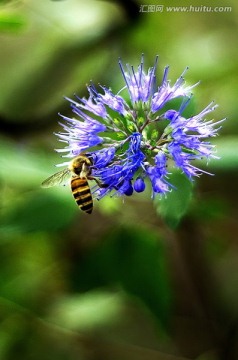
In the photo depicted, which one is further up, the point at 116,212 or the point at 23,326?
the point at 116,212

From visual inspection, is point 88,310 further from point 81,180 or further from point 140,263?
point 81,180

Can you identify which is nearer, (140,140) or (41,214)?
(140,140)

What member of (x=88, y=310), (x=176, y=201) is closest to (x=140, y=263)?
(x=88, y=310)

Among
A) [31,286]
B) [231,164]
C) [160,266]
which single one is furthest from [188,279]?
[231,164]

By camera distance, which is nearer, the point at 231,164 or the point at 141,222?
the point at 231,164

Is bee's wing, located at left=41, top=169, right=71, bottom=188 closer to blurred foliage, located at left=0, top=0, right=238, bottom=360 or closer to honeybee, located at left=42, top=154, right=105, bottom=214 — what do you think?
honeybee, located at left=42, top=154, right=105, bottom=214

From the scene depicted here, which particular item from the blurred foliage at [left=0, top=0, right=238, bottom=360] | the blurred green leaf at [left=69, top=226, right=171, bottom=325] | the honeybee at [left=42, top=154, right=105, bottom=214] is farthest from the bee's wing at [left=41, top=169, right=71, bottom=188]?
the blurred green leaf at [left=69, top=226, right=171, bottom=325]

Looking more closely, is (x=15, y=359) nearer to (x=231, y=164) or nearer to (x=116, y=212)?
(x=116, y=212)

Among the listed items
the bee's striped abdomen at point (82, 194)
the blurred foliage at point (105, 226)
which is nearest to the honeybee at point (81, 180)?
the bee's striped abdomen at point (82, 194)
